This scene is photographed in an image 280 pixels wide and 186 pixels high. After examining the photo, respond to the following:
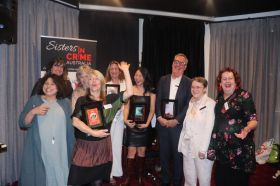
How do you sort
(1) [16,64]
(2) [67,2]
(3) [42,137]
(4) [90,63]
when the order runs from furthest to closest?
(2) [67,2], (4) [90,63], (1) [16,64], (3) [42,137]

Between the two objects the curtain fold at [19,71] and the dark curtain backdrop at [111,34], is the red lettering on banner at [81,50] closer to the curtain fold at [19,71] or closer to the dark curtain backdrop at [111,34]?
the curtain fold at [19,71]

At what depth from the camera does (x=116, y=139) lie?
3957 millimetres

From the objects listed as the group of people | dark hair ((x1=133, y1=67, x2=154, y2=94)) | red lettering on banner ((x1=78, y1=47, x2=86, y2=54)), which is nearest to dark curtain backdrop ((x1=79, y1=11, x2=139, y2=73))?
red lettering on banner ((x1=78, y1=47, x2=86, y2=54))

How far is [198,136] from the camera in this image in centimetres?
304

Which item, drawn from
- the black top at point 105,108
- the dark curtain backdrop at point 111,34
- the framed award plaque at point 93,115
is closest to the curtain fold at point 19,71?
the dark curtain backdrop at point 111,34

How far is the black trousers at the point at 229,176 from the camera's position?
8.69 ft

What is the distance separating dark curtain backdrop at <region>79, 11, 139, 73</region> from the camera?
556cm

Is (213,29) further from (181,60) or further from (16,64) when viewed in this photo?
(16,64)

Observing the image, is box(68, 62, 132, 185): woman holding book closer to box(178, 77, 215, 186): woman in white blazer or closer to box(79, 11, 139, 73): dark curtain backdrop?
box(178, 77, 215, 186): woman in white blazer

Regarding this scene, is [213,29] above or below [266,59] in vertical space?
above

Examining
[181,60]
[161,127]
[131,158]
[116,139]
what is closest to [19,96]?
[116,139]

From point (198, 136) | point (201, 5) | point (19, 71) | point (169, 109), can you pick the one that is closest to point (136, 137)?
point (169, 109)

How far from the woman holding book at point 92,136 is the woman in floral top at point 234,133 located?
43.1 inches

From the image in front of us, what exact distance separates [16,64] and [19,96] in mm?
493
